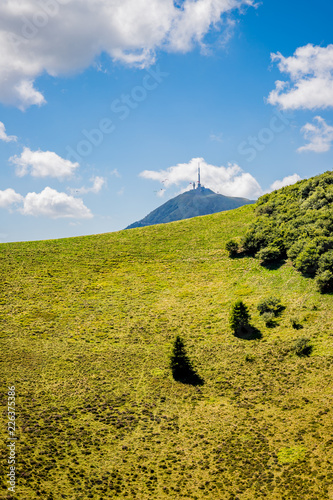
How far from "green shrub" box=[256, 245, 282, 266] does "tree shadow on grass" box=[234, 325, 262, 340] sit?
19.2m

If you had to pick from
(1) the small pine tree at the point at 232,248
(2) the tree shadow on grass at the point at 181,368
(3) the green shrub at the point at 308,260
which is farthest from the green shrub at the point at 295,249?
(2) the tree shadow on grass at the point at 181,368

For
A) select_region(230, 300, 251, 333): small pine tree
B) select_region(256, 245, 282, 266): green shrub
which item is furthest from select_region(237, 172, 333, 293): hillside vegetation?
select_region(230, 300, 251, 333): small pine tree

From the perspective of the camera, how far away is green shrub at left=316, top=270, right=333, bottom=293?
1691 inches

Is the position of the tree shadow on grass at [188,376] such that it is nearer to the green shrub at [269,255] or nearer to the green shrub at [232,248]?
the green shrub at [269,255]

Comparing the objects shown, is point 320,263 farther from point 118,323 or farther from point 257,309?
point 118,323

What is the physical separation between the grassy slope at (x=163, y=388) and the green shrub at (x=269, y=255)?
190 centimetres

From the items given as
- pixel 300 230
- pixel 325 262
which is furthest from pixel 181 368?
pixel 300 230

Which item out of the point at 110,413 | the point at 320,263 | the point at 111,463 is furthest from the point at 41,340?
the point at 320,263

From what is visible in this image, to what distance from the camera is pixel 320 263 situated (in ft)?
151

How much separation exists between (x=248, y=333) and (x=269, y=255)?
2090 centimetres

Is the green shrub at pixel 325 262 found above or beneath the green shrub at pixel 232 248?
beneath

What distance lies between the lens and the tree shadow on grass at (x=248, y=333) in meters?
39.2

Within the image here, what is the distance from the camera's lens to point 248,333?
40250 mm

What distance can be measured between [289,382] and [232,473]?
11666mm
